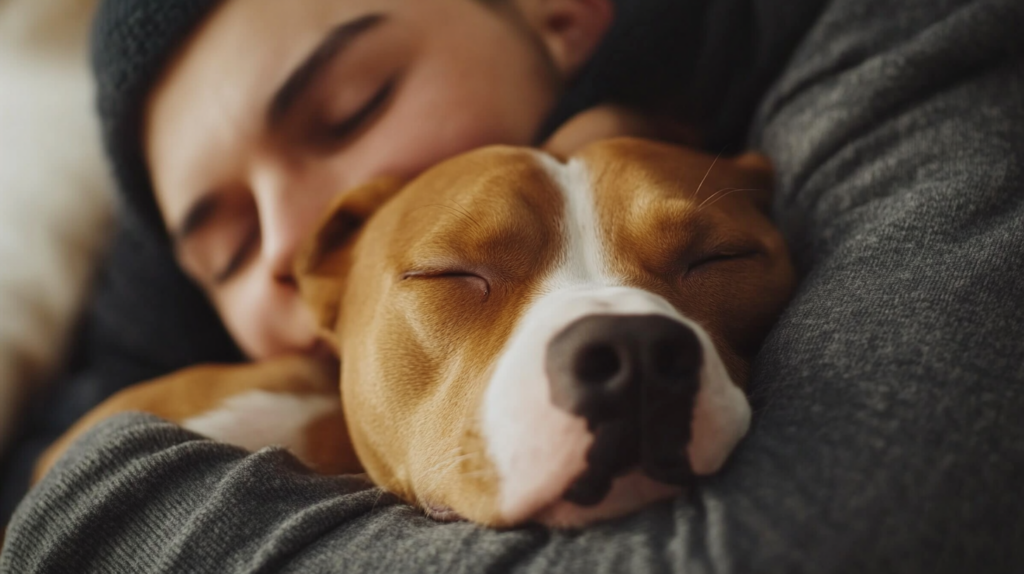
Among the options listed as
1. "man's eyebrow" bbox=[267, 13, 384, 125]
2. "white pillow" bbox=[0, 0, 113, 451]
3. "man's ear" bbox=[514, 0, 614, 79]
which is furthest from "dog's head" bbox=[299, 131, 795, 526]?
"white pillow" bbox=[0, 0, 113, 451]

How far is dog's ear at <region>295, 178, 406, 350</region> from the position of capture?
63.5 inches

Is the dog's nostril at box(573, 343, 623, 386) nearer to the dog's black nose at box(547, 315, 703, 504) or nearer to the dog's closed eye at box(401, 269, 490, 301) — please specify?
the dog's black nose at box(547, 315, 703, 504)

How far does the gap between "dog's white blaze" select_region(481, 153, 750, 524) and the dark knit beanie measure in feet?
4.28

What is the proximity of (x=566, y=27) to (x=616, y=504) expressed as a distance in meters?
1.55

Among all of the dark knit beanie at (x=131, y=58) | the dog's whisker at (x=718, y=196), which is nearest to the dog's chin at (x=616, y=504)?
the dog's whisker at (x=718, y=196)

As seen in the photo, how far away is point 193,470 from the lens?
116 centimetres

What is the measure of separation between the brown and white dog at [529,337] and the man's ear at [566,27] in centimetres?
62

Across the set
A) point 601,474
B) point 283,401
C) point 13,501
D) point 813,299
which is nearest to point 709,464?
point 601,474

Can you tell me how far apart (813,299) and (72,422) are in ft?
6.85

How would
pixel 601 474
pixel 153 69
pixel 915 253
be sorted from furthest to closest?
pixel 153 69 < pixel 915 253 < pixel 601 474

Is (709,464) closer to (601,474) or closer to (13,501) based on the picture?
(601,474)

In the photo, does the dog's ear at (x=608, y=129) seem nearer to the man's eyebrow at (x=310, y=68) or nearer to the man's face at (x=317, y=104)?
the man's face at (x=317, y=104)

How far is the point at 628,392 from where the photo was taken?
898 mm

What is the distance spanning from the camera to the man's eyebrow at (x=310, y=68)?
5.57 ft
